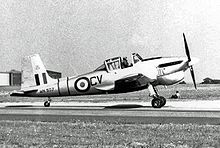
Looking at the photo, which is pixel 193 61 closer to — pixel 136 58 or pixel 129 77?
pixel 136 58

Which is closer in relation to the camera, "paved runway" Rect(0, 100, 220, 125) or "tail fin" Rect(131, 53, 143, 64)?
"paved runway" Rect(0, 100, 220, 125)

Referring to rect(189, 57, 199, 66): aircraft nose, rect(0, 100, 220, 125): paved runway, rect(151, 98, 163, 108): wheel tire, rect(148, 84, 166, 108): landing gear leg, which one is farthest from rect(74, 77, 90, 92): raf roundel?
rect(189, 57, 199, 66): aircraft nose

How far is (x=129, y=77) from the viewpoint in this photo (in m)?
21.2

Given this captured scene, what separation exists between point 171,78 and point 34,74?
9485 mm

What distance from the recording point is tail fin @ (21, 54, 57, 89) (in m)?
23.9

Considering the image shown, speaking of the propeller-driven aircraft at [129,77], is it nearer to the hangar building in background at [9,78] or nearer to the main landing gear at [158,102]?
the main landing gear at [158,102]

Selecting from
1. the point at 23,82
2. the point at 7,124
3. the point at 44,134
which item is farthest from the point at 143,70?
the point at 44,134

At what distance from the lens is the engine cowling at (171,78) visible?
2136 centimetres

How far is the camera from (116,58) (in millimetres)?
21828

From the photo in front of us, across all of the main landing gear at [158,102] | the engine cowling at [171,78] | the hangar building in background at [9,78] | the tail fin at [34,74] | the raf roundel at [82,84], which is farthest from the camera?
the hangar building in background at [9,78]

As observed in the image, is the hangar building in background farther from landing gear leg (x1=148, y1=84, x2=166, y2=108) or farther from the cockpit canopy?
landing gear leg (x1=148, y1=84, x2=166, y2=108)

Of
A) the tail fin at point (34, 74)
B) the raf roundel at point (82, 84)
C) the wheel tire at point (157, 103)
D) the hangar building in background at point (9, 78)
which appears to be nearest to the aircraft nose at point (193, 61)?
the wheel tire at point (157, 103)

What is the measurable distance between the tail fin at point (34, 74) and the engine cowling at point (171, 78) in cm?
735

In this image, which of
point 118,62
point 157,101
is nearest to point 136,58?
point 118,62
